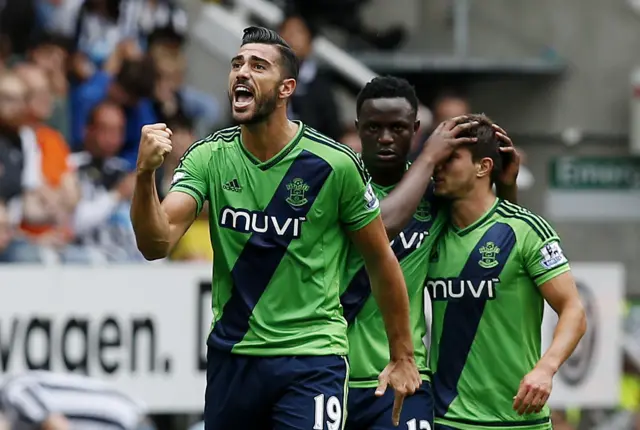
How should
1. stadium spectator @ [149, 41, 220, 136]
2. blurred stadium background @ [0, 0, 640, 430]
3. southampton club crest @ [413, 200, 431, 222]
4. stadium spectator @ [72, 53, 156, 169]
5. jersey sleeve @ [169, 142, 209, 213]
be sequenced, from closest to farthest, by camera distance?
jersey sleeve @ [169, 142, 209, 213] < southampton club crest @ [413, 200, 431, 222] < blurred stadium background @ [0, 0, 640, 430] < stadium spectator @ [72, 53, 156, 169] < stadium spectator @ [149, 41, 220, 136]

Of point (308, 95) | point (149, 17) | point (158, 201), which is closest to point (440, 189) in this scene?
point (158, 201)

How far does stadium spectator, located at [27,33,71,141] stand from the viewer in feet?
40.1

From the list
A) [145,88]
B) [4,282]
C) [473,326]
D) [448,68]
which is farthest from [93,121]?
[473,326]

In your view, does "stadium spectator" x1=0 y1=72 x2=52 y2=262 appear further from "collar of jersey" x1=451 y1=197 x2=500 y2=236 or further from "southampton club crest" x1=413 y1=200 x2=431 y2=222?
"collar of jersey" x1=451 y1=197 x2=500 y2=236

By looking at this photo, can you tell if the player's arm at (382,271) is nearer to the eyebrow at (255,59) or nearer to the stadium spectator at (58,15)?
the eyebrow at (255,59)

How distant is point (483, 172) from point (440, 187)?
214 millimetres

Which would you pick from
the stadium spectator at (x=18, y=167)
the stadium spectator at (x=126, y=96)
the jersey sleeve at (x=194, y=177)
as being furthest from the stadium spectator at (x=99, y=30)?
the jersey sleeve at (x=194, y=177)

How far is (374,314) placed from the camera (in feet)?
23.2

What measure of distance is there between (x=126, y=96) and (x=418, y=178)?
6125 mm

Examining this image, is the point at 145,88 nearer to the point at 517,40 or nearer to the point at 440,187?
the point at 517,40

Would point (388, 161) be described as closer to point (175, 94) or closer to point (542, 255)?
point (542, 255)

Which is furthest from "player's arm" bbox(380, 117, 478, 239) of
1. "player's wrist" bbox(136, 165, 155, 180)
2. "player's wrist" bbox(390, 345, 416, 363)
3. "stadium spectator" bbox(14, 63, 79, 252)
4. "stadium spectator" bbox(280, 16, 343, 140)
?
"stadium spectator" bbox(280, 16, 343, 140)

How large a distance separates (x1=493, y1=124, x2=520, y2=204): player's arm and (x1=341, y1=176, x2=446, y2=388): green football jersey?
22.6 inches

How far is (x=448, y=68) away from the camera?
15.8 m
